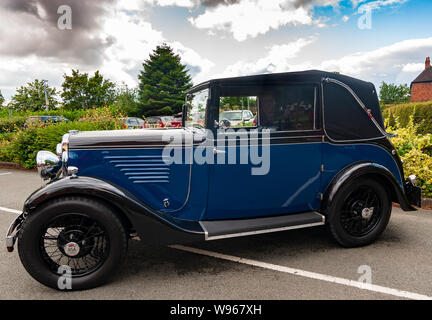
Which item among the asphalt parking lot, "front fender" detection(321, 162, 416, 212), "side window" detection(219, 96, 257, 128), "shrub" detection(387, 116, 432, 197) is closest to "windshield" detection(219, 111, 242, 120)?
"side window" detection(219, 96, 257, 128)

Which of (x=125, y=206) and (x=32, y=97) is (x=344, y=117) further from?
(x=32, y=97)

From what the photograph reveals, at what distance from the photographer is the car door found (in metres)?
2.73

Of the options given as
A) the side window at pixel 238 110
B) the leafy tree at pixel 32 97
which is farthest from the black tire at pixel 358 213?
the leafy tree at pixel 32 97

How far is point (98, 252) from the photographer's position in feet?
7.96

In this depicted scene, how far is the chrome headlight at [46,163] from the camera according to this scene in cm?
289

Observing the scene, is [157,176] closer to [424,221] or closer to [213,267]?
[213,267]

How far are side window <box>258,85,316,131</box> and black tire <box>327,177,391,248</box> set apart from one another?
0.81m

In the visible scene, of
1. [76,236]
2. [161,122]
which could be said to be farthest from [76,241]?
[161,122]

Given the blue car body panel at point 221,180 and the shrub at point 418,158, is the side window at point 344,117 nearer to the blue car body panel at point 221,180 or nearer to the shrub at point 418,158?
the blue car body panel at point 221,180

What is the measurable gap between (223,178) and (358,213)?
5.40ft

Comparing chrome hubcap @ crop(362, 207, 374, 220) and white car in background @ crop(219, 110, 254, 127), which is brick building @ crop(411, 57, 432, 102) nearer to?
chrome hubcap @ crop(362, 207, 374, 220)

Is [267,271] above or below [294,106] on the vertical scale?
below

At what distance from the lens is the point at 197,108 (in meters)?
3.11
